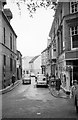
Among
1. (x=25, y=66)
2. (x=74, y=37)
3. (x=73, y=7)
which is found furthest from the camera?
(x=25, y=66)

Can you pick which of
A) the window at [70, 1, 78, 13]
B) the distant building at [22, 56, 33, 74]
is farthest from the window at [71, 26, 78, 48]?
the distant building at [22, 56, 33, 74]

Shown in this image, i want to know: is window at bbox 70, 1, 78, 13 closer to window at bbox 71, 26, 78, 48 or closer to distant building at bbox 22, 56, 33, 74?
window at bbox 71, 26, 78, 48

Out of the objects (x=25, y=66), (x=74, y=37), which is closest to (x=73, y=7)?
(x=74, y=37)

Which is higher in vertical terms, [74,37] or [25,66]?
[74,37]

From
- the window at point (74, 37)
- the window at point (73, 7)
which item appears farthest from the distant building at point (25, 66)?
the window at point (73, 7)

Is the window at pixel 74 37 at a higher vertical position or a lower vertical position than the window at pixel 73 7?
lower

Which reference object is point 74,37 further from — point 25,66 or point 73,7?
point 25,66

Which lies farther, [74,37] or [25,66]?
[25,66]

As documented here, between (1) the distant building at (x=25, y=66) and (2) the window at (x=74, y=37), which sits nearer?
(2) the window at (x=74, y=37)

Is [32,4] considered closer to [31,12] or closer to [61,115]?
[31,12]

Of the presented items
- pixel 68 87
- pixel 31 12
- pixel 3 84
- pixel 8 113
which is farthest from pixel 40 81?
pixel 31 12

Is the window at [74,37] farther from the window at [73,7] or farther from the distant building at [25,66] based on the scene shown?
the distant building at [25,66]

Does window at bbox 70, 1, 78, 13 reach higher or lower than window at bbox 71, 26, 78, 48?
higher

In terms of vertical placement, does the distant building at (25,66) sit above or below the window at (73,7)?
below
